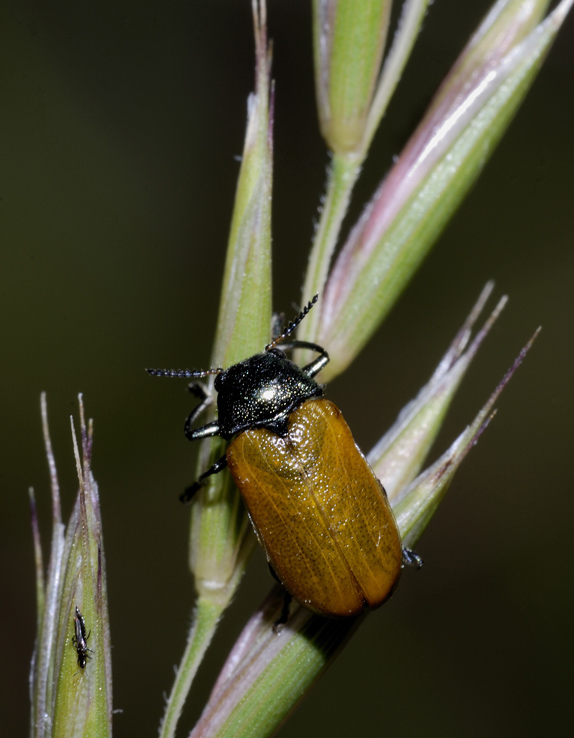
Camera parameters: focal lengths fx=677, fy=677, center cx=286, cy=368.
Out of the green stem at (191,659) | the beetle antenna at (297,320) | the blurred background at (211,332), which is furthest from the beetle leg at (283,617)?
the blurred background at (211,332)

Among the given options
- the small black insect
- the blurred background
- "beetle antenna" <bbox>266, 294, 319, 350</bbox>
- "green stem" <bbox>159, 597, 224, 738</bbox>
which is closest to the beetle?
"beetle antenna" <bbox>266, 294, 319, 350</bbox>

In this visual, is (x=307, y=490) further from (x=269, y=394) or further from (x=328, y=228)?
A: (x=328, y=228)

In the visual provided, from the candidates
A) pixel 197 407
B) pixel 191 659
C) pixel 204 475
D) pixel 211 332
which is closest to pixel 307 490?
pixel 204 475

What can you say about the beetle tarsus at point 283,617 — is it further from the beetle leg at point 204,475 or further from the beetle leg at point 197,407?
the beetle leg at point 197,407

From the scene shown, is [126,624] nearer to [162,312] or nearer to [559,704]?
[162,312]

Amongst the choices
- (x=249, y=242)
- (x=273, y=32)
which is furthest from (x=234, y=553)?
(x=273, y=32)

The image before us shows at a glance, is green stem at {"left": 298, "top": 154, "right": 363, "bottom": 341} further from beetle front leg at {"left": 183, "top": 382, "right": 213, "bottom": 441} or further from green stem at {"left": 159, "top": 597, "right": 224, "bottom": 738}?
green stem at {"left": 159, "top": 597, "right": 224, "bottom": 738}
